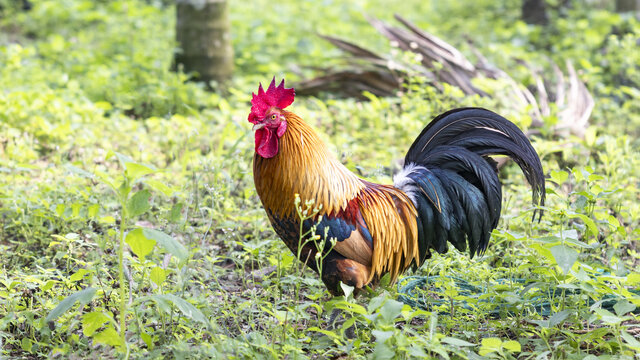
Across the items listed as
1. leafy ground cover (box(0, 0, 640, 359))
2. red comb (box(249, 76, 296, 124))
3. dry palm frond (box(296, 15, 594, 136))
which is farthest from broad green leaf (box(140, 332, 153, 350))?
dry palm frond (box(296, 15, 594, 136))

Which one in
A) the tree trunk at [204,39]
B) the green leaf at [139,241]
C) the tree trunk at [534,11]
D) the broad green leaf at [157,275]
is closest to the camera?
the green leaf at [139,241]

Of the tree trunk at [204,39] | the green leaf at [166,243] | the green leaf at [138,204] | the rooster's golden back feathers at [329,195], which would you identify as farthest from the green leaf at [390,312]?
the tree trunk at [204,39]

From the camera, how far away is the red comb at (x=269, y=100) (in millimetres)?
2891

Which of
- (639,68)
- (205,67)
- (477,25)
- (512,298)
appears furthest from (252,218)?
(477,25)

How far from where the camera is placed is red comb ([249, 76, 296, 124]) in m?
2.89

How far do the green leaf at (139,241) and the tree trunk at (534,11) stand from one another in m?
10.4

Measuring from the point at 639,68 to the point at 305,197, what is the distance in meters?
6.66

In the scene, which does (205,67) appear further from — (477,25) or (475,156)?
(477,25)

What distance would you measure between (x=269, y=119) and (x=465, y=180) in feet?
3.68

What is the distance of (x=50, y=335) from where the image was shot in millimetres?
2818

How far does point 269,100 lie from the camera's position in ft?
9.58

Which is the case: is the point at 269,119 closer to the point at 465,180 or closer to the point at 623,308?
the point at 465,180

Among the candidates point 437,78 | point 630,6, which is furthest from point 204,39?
point 630,6

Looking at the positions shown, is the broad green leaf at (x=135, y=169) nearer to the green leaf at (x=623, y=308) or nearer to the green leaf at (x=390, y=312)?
the green leaf at (x=390, y=312)
